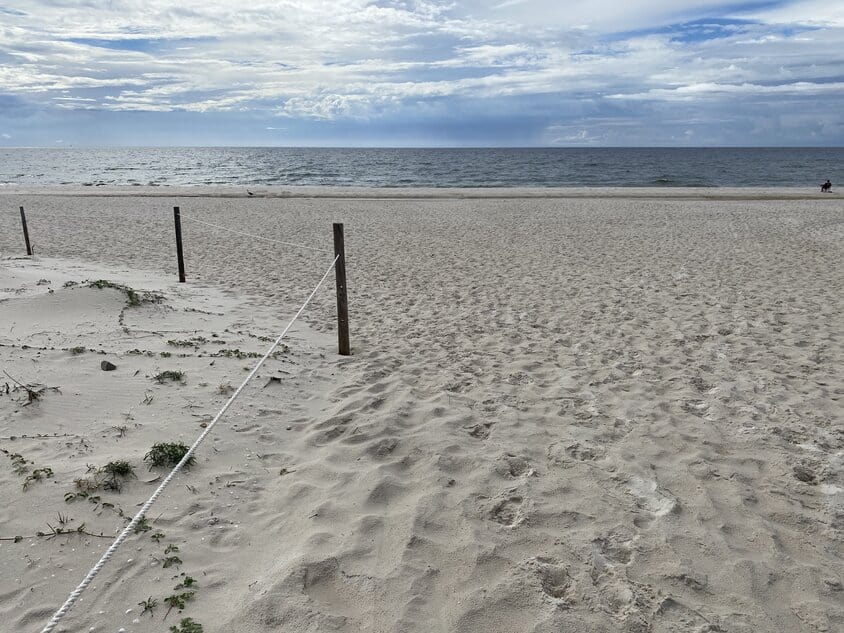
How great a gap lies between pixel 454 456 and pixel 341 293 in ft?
7.95

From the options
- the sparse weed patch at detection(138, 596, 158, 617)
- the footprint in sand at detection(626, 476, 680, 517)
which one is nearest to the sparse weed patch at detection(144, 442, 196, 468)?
the sparse weed patch at detection(138, 596, 158, 617)

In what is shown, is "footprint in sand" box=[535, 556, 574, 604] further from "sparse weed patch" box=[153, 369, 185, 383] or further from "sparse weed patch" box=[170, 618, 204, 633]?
"sparse weed patch" box=[153, 369, 185, 383]

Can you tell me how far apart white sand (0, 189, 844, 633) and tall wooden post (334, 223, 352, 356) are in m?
0.19

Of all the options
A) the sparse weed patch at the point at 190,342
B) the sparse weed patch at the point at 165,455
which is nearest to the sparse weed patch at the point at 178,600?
the sparse weed patch at the point at 165,455

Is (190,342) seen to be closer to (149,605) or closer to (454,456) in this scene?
(454,456)

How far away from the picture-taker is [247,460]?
3.74m

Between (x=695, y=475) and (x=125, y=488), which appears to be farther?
(x=695, y=475)

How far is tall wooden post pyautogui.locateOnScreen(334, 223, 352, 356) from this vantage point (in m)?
5.47

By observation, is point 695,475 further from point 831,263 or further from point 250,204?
point 250,204

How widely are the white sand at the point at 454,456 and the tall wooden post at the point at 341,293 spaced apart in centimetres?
19

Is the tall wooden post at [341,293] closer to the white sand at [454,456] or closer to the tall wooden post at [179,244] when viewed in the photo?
the white sand at [454,456]

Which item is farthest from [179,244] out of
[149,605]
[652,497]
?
[652,497]

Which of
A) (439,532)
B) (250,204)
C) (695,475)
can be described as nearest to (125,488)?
(439,532)

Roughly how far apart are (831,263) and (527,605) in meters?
10.8
